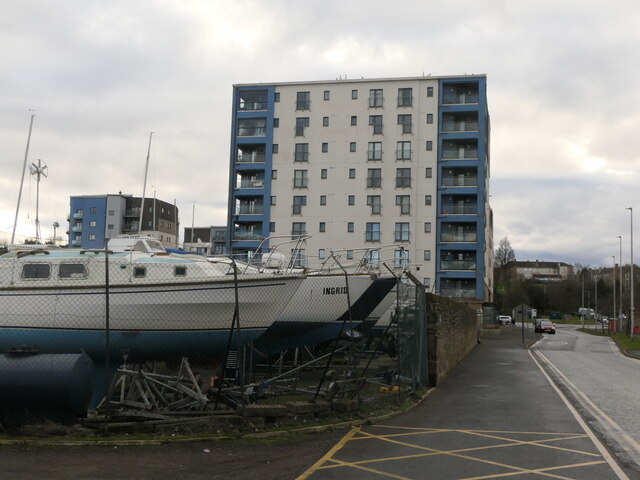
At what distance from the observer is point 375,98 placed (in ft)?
193

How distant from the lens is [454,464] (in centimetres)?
782

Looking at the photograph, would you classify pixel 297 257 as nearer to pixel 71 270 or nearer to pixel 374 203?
pixel 71 270

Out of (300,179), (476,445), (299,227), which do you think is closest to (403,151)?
(300,179)

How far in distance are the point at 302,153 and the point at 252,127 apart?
5.66m

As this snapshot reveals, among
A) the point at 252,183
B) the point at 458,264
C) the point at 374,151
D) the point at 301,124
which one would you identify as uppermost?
the point at 301,124

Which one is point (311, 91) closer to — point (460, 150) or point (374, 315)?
point (460, 150)

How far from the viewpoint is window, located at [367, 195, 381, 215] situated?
190 ft

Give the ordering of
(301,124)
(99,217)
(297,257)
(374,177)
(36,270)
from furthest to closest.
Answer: (99,217), (301,124), (374,177), (297,257), (36,270)

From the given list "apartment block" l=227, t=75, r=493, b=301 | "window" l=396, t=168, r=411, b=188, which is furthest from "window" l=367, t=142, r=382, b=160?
"window" l=396, t=168, r=411, b=188

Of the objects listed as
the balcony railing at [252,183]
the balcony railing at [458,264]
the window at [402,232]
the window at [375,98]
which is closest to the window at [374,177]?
the window at [402,232]

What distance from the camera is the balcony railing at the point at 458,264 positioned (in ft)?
184

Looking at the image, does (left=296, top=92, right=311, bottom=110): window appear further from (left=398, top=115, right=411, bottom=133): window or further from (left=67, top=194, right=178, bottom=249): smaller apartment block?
(left=67, top=194, right=178, bottom=249): smaller apartment block

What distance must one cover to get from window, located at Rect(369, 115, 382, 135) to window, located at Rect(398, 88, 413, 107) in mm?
2320

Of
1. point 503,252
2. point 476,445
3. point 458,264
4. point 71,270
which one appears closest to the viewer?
point 476,445
